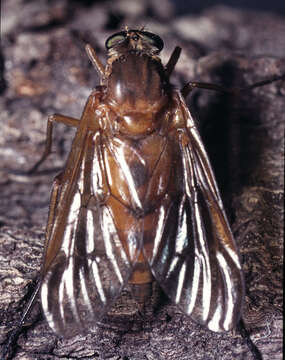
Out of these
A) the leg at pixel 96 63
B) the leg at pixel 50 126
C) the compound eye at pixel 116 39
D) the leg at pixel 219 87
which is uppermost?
the compound eye at pixel 116 39

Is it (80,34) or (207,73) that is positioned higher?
(80,34)

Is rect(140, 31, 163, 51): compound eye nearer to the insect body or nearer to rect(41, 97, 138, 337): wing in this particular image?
the insect body

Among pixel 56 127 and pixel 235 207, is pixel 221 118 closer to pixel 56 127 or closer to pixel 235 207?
pixel 235 207

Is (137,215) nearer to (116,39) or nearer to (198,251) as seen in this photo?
(198,251)

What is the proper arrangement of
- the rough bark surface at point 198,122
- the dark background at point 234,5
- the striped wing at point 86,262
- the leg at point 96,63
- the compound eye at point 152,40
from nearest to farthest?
1. the striped wing at point 86,262
2. the rough bark surface at point 198,122
3. the compound eye at point 152,40
4. the leg at point 96,63
5. the dark background at point 234,5

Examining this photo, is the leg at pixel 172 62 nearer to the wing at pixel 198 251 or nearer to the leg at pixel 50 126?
the wing at pixel 198 251

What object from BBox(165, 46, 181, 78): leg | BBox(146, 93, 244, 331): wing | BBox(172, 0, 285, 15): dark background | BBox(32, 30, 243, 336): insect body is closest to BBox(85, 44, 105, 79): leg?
BBox(32, 30, 243, 336): insect body

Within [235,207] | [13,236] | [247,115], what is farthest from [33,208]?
[247,115]

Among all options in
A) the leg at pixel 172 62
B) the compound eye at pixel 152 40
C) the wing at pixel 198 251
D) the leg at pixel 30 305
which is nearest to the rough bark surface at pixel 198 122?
the leg at pixel 30 305
